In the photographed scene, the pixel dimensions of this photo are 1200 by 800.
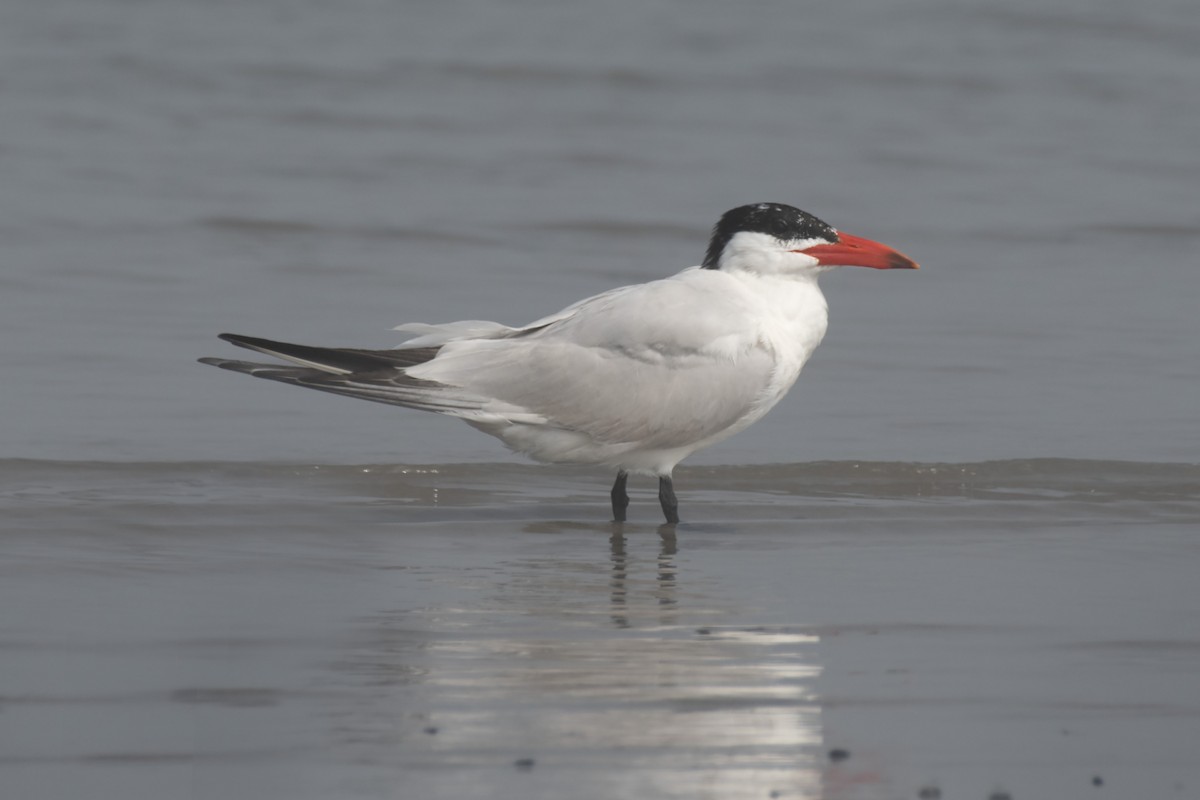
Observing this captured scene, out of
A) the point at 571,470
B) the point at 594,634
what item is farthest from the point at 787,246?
the point at 594,634

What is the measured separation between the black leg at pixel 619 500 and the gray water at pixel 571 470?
92mm

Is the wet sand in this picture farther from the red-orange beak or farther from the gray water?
the red-orange beak

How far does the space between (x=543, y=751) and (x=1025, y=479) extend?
349cm

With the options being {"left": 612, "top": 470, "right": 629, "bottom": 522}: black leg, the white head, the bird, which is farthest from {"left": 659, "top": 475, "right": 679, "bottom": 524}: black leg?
the white head

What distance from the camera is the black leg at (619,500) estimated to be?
6105mm

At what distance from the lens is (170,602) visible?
475cm

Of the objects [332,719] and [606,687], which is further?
[606,687]

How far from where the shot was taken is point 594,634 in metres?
4.52

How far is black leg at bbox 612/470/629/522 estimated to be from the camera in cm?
611

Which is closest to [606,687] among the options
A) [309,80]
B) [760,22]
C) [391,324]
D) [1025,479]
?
[1025,479]

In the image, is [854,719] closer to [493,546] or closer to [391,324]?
Result: [493,546]

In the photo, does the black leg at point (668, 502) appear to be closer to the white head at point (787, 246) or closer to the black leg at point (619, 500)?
the black leg at point (619, 500)

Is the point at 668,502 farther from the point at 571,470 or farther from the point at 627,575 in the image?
the point at 571,470

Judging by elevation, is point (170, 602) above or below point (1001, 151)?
below
